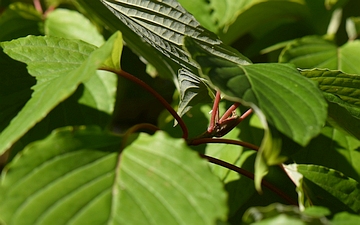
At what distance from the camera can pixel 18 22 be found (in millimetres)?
1400

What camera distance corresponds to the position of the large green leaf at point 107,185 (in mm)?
669

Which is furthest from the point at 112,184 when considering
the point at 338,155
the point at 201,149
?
the point at 338,155

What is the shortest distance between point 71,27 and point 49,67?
493 mm

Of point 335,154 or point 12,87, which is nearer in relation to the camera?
point 12,87


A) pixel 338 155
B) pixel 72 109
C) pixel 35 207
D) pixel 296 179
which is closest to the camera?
Answer: pixel 35 207

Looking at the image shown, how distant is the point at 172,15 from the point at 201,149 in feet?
1.12

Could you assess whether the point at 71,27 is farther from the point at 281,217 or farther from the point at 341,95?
the point at 281,217

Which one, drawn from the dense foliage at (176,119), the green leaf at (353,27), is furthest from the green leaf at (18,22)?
the green leaf at (353,27)

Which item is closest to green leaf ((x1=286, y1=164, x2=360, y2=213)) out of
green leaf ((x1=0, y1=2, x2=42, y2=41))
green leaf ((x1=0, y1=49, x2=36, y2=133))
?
green leaf ((x1=0, y1=49, x2=36, y2=133))

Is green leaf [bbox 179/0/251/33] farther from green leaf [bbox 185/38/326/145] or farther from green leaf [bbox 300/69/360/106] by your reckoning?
green leaf [bbox 185/38/326/145]

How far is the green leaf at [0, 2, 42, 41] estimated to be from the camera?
1372 mm

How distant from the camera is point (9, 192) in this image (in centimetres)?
68

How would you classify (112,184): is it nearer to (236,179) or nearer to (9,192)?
(9,192)

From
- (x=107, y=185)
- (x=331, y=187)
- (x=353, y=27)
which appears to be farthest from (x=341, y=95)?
(x=353, y=27)
